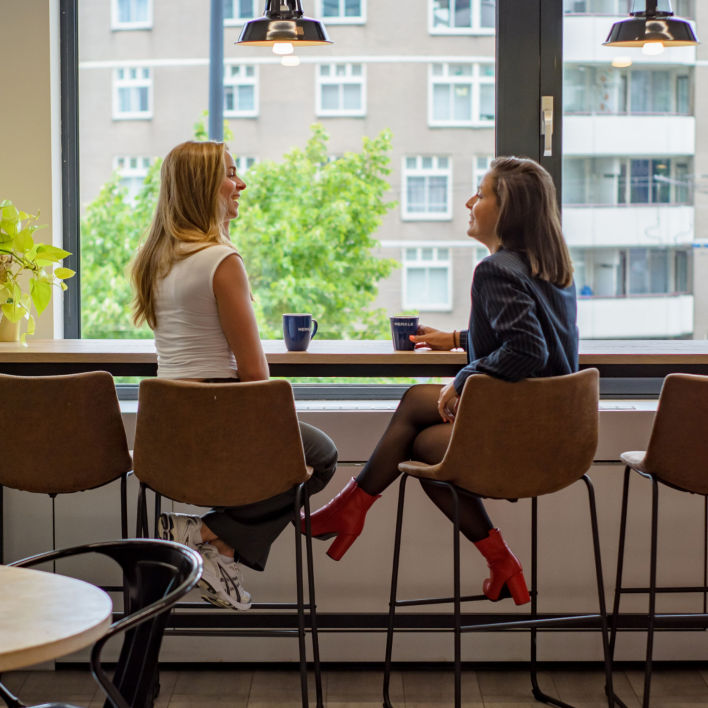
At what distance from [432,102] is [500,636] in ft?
6.66

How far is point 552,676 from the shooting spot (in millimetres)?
3133

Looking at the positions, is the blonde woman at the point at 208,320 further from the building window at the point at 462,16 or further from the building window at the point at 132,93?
the building window at the point at 462,16

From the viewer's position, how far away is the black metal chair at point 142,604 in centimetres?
133

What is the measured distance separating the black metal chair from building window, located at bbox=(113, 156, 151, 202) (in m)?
2.57

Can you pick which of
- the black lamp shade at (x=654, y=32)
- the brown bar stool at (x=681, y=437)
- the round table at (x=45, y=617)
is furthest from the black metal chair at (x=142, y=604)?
the black lamp shade at (x=654, y=32)

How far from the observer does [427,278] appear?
3861 millimetres

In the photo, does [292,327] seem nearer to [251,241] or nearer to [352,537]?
[352,537]

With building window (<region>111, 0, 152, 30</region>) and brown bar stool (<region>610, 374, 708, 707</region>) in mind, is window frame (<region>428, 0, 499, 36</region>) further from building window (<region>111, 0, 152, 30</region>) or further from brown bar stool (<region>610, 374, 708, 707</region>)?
brown bar stool (<region>610, 374, 708, 707</region>)

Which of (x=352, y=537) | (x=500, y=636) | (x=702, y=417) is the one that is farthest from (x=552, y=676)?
(x=702, y=417)

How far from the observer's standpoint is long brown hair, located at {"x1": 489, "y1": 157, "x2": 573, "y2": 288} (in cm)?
255

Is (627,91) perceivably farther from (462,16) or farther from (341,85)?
(341,85)

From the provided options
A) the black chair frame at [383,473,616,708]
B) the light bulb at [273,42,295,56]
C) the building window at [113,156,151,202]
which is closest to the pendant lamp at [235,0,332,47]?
the light bulb at [273,42,295,56]

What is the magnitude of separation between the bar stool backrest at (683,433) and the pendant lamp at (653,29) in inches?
54.5

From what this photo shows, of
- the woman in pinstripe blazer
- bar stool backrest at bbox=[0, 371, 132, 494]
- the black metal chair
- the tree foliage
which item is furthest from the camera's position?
the tree foliage
